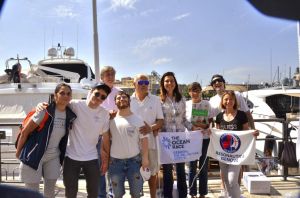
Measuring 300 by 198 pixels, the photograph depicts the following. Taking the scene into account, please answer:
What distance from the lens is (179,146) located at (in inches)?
204

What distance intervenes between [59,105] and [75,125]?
0.96ft

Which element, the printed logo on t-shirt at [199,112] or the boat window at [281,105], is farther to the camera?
the boat window at [281,105]

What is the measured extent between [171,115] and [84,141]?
1.41 metres

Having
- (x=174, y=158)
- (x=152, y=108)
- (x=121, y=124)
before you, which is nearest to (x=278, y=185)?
(x=174, y=158)

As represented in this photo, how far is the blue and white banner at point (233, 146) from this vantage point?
5.07 meters

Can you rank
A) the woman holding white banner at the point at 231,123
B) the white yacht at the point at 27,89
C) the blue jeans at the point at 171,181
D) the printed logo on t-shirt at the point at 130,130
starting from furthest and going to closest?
the white yacht at the point at 27,89 < the blue jeans at the point at 171,181 < the woman holding white banner at the point at 231,123 < the printed logo on t-shirt at the point at 130,130

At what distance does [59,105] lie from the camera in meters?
3.81

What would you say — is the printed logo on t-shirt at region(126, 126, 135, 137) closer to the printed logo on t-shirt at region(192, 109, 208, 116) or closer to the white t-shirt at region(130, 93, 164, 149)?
the white t-shirt at region(130, 93, 164, 149)

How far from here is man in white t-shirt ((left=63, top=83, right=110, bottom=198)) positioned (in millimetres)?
3936

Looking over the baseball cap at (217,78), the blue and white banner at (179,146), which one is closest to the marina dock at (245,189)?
the blue and white banner at (179,146)

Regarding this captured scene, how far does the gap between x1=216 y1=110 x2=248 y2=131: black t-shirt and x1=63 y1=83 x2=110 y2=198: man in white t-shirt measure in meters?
1.88

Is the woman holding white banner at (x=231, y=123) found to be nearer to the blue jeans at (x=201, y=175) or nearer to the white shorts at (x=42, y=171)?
the blue jeans at (x=201, y=175)

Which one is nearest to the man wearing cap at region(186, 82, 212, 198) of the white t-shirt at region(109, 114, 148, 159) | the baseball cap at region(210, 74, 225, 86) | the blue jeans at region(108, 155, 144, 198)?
the baseball cap at region(210, 74, 225, 86)

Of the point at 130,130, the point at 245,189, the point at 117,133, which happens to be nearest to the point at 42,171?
the point at 117,133
